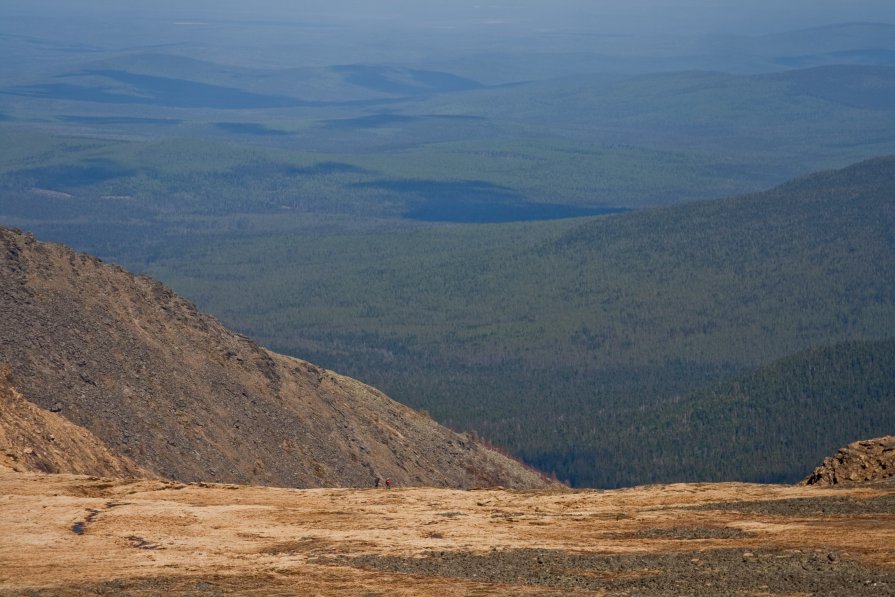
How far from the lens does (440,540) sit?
2852cm

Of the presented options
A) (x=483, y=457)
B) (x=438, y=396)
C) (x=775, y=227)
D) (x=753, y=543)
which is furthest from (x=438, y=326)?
(x=753, y=543)

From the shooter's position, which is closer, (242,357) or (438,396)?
(242,357)

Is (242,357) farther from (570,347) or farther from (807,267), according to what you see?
(807,267)

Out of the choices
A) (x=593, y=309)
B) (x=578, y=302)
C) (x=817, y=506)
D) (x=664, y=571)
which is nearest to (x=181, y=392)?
(x=817, y=506)

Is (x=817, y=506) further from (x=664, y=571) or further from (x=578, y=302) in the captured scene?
(x=578, y=302)

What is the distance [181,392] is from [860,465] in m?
22.0

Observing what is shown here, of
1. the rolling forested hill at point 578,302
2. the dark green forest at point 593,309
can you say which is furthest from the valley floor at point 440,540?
the rolling forested hill at point 578,302

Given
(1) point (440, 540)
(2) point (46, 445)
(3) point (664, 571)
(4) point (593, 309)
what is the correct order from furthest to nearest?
(4) point (593, 309) < (2) point (46, 445) < (1) point (440, 540) < (3) point (664, 571)

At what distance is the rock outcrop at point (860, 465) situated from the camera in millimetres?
34594

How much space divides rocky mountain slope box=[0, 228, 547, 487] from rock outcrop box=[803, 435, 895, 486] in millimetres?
17616

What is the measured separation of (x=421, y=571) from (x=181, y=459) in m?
19.4

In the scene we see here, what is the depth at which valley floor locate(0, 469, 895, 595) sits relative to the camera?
81.3 feet

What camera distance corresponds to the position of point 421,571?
85.5 feet

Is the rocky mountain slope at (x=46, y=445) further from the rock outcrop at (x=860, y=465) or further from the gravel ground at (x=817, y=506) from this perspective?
the rock outcrop at (x=860, y=465)
